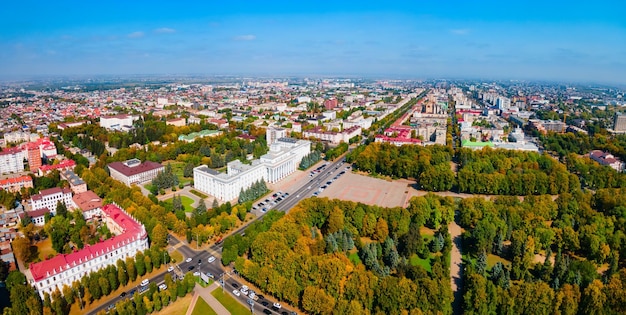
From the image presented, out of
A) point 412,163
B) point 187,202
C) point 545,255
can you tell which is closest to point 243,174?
point 187,202

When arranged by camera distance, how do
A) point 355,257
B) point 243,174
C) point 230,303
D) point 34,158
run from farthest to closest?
point 34,158 < point 243,174 < point 355,257 < point 230,303

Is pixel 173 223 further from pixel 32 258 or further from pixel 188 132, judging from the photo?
pixel 188 132

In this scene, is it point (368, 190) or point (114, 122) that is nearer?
point (368, 190)

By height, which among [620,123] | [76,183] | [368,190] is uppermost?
[620,123]

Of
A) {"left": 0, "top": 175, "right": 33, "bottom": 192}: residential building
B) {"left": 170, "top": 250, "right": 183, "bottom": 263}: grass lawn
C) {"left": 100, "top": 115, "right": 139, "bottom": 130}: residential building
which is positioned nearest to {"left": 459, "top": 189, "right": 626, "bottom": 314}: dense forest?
{"left": 170, "top": 250, "right": 183, "bottom": 263}: grass lawn

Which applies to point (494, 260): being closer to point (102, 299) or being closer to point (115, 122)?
point (102, 299)

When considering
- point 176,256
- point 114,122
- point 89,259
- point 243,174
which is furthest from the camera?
point 114,122
